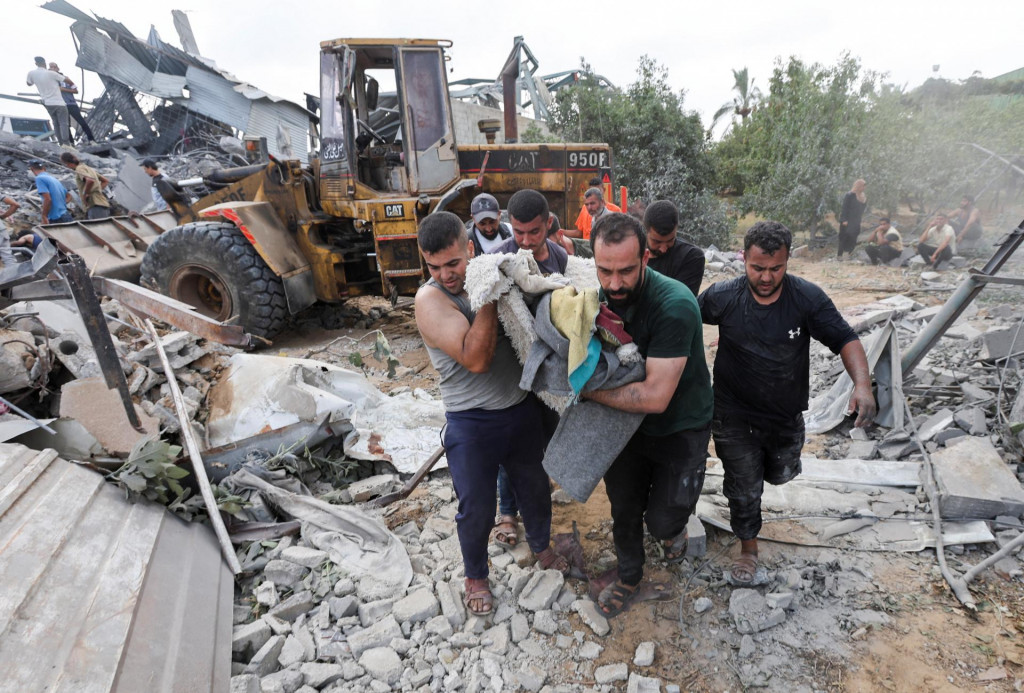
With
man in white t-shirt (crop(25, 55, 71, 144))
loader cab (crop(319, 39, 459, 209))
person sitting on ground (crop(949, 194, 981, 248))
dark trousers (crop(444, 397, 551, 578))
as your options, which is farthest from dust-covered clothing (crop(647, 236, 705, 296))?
man in white t-shirt (crop(25, 55, 71, 144))

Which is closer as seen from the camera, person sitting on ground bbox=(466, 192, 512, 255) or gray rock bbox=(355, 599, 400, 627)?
gray rock bbox=(355, 599, 400, 627)

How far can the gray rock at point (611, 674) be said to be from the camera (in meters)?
2.18

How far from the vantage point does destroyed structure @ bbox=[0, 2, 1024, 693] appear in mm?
2137

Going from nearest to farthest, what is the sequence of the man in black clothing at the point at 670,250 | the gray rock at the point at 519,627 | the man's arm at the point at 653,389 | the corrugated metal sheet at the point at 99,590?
1. the corrugated metal sheet at the point at 99,590
2. the man's arm at the point at 653,389
3. the gray rock at the point at 519,627
4. the man in black clothing at the point at 670,250

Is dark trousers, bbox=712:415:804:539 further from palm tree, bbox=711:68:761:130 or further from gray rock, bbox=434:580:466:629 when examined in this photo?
palm tree, bbox=711:68:761:130

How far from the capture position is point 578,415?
2.08 metres

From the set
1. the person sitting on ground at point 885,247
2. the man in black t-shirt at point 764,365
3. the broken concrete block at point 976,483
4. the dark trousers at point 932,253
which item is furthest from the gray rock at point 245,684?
the person sitting on ground at point 885,247

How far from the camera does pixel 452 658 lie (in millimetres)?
2311

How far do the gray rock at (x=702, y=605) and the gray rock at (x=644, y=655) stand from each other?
323 millimetres

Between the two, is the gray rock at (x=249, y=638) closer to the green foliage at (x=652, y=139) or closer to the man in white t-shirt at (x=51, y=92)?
the green foliage at (x=652, y=139)

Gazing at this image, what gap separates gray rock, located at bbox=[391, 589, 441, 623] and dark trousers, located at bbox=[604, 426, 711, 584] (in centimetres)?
87

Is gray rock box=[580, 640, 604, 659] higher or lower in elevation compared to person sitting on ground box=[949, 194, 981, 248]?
lower

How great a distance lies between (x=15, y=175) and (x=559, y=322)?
52.4 feet

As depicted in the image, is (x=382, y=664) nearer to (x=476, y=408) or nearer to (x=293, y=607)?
(x=293, y=607)
